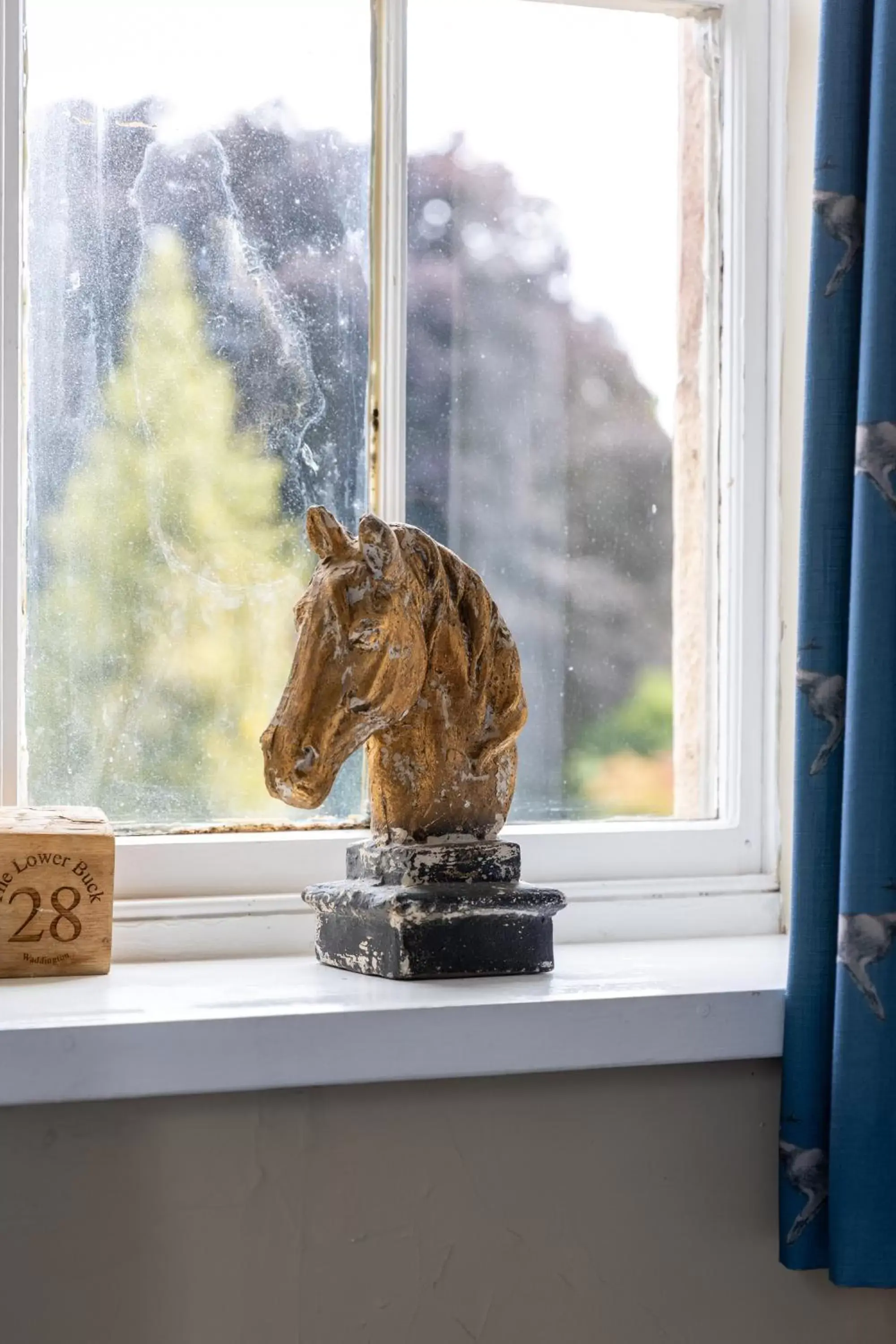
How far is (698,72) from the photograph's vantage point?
148 cm

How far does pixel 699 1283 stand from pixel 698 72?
3.88 ft

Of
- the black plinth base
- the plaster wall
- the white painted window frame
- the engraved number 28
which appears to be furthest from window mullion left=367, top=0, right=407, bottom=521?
the plaster wall

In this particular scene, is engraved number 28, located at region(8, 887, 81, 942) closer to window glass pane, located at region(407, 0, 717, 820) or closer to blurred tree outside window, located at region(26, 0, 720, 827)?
blurred tree outside window, located at region(26, 0, 720, 827)

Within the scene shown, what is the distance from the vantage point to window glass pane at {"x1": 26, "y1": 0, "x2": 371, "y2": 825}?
1.28 metres

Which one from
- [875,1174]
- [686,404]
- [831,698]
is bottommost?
[875,1174]

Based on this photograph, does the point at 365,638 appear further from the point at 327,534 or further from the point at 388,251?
the point at 388,251

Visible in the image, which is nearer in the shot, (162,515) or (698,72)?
(162,515)

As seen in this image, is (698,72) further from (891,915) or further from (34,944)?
(34,944)

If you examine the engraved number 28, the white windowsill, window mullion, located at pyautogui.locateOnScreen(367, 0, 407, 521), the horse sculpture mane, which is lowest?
the white windowsill

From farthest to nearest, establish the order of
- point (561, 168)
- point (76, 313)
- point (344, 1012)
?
point (561, 168) → point (76, 313) → point (344, 1012)

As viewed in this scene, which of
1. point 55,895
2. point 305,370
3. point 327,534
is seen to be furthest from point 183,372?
point 55,895

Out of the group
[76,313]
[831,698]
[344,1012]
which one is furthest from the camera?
[76,313]

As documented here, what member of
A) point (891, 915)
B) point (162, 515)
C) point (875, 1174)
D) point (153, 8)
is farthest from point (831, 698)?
point (153, 8)

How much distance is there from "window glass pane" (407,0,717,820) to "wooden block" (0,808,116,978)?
0.46 metres
